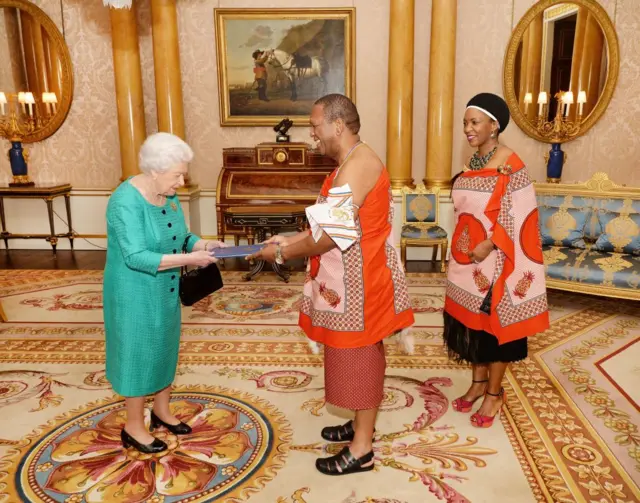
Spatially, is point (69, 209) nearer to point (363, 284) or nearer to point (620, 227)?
point (363, 284)

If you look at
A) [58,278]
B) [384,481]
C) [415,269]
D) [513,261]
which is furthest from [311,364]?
[58,278]

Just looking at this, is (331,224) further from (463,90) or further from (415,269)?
(463,90)

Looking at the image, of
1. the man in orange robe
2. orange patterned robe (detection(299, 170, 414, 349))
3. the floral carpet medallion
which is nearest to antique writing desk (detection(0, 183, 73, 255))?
the floral carpet medallion

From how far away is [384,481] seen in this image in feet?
8.09

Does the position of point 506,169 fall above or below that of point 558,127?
below

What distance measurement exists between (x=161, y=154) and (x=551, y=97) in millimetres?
6088

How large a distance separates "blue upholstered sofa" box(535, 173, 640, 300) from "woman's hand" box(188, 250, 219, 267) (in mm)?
3611

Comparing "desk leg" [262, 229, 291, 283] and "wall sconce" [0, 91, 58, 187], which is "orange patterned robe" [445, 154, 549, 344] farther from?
"wall sconce" [0, 91, 58, 187]

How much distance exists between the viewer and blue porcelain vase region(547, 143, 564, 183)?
21.7 feet

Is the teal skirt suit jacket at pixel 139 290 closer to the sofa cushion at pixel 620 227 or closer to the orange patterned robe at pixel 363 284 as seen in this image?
the orange patterned robe at pixel 363 284

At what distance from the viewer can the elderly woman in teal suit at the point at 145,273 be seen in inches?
91.9

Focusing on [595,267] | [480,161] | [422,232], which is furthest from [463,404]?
[422,232]

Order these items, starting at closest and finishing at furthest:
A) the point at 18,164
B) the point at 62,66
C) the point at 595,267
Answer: the point at 595,267 < the point at 18,164 < the point at 62,66

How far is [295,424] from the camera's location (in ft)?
9.77
